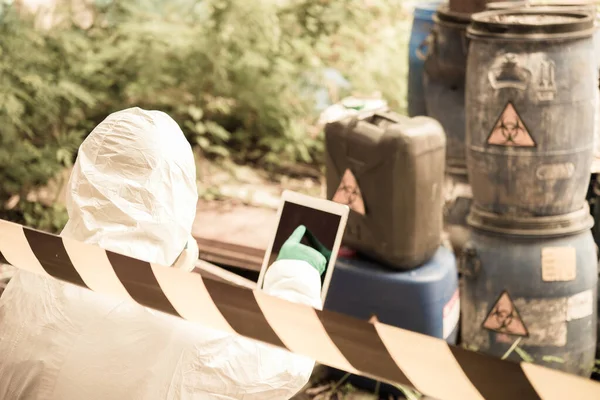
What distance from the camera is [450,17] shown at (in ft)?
13.1

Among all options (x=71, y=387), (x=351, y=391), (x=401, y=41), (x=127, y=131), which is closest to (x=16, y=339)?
(x=71, y=387)

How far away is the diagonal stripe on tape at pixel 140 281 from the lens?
5.71 ft

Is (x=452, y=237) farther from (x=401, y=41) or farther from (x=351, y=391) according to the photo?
(x=401, y=41)

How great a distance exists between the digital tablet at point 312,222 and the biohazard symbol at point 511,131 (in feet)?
4.25

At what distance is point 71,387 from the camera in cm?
179

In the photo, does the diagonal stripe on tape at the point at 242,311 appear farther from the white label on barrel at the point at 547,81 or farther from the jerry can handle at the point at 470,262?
the jerry can handle at the point at 470,262

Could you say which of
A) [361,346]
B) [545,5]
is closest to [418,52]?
[545,5]

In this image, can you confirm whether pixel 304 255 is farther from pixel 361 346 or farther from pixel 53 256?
pixel 53 256

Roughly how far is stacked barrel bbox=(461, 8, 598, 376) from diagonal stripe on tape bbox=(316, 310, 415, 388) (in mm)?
1869

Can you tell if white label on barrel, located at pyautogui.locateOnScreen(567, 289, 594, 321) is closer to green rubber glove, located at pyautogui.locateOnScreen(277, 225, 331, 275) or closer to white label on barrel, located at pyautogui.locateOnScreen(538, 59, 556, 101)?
white label on barrel, located at pyautogui.locateOnScreen(538, 59, 556, 101)

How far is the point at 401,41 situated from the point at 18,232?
466cm

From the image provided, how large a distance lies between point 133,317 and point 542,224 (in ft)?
6.54

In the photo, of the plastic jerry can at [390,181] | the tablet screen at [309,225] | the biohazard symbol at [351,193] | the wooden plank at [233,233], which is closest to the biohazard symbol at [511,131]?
the plastic jerry can at [390,181]

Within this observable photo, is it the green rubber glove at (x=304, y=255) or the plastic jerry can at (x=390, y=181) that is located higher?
the green rubber glove at (x=304, y=255)
